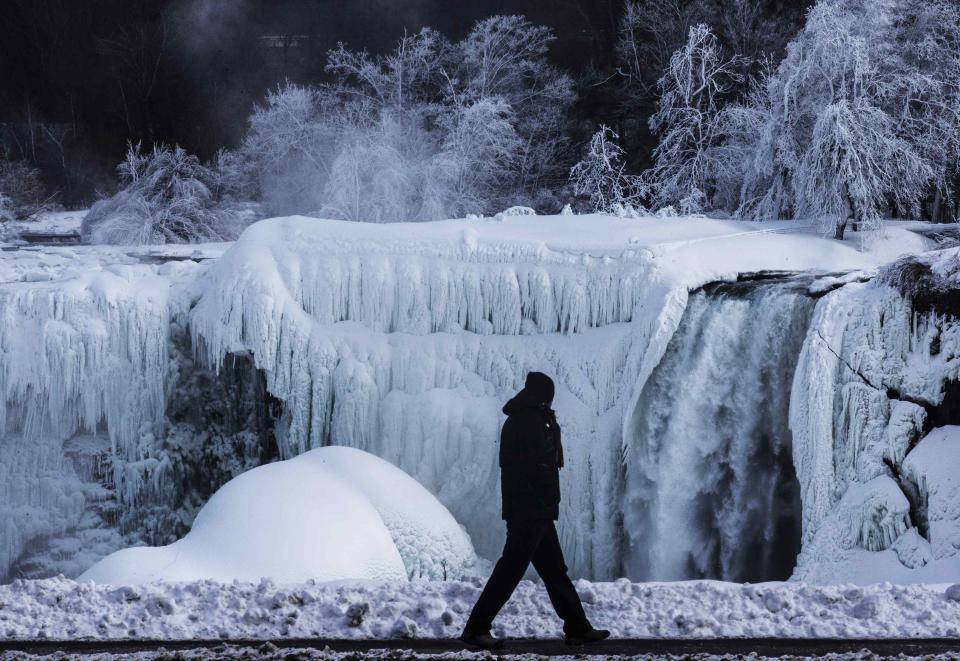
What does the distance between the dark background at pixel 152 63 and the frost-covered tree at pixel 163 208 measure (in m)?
3.30

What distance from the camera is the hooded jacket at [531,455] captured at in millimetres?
5359

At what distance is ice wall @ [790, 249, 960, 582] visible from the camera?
10094mm

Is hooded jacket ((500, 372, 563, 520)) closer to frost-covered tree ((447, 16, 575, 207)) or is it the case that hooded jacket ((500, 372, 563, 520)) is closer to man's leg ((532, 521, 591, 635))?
man's leg ((532, 521, 591, 635))

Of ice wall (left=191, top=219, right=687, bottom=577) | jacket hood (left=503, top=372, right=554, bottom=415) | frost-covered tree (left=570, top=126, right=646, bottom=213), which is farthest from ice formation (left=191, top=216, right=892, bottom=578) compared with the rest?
frost-covered tree (left=570, top=126, right=646, bottom=213)

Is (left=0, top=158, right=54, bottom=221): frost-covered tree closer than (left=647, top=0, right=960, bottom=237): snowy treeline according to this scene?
No

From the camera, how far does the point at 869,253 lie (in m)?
15.1

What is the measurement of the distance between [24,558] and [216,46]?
21714mm

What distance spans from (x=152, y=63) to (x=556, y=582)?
30684mm

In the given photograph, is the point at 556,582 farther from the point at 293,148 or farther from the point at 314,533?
the point at 293,148

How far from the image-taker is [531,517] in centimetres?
535

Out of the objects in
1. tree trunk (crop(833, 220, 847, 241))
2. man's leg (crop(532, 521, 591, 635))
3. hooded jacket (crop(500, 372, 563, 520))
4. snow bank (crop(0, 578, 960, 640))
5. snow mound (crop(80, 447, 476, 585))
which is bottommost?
snow mound (crop(80, 447, 476, 585))

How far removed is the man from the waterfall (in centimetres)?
695

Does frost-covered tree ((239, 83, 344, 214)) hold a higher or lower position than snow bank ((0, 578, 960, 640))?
higher

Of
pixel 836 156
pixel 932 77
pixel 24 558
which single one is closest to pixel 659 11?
pixel 932 77
